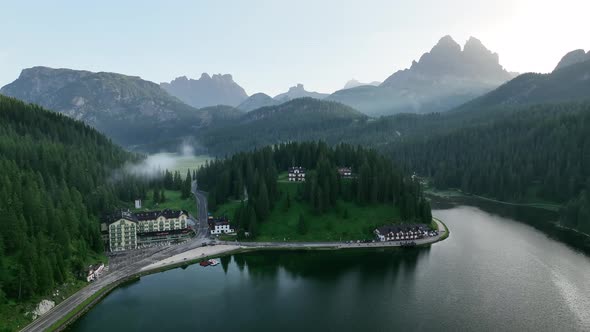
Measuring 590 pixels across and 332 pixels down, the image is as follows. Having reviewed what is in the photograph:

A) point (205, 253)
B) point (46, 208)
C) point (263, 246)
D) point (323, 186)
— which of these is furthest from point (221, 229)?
point (46, 208)

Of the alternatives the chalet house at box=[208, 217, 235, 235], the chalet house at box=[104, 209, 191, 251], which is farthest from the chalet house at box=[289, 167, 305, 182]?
the chalet house at box=[104, 209, 191, 251]

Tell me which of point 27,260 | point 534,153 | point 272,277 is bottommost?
point 272,277

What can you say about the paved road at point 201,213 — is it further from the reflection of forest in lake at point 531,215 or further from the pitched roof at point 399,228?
the reflection of forest in lake at point 531,215

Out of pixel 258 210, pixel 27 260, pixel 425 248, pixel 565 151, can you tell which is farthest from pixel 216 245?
pixel 565 151

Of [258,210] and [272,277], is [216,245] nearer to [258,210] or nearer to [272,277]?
[258,210]

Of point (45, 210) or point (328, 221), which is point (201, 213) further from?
point (45, 210)

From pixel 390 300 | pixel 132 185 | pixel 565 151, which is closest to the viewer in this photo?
pixel 390 300

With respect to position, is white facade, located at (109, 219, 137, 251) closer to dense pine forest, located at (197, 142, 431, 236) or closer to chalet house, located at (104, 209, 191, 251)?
chalet house, located at (104, 209, 191, 251)

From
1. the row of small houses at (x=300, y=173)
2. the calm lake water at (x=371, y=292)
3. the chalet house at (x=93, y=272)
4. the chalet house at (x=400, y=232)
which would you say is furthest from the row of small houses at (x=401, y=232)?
the chalet house at (x=93, y=272)
